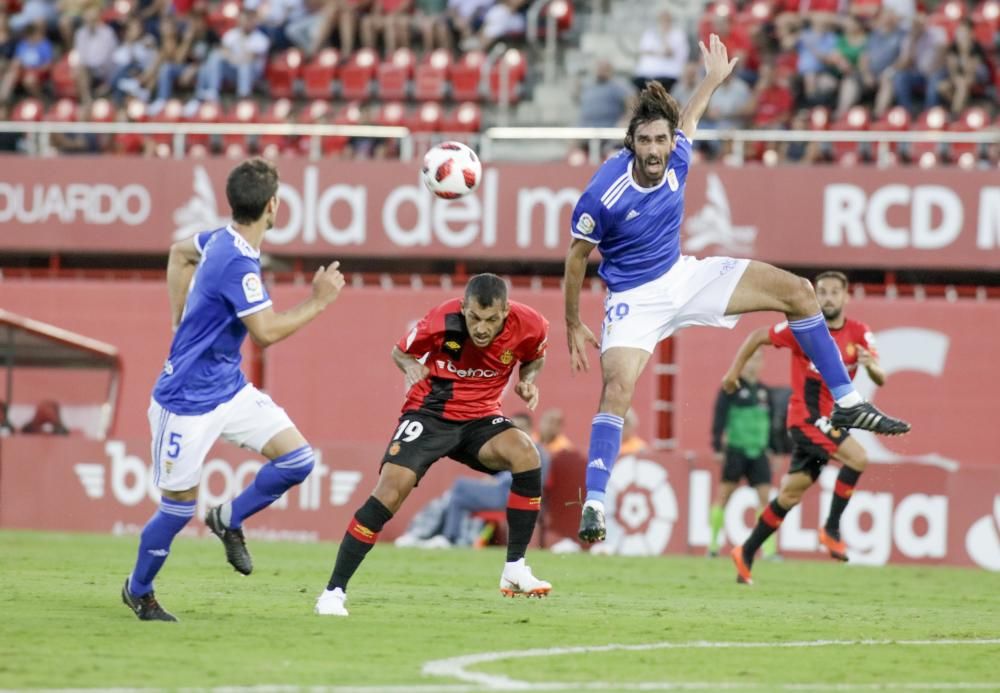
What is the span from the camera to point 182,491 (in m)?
8.45

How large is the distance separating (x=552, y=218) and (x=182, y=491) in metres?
12.6

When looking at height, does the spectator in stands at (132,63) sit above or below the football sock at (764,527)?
above

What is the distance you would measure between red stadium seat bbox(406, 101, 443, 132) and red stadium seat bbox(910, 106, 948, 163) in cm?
589

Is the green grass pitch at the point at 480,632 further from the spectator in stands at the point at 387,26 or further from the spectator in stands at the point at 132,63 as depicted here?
the spectator in stands at the point at 387,26

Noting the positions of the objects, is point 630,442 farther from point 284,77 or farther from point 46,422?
point 284,77

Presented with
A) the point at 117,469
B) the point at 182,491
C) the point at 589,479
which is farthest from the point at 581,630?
the point at 117,469

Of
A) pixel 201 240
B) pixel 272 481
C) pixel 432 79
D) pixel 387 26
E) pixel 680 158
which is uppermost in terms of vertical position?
pixel 387 26

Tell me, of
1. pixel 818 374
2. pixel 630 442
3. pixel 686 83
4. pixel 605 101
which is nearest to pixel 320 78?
pixel 605 101

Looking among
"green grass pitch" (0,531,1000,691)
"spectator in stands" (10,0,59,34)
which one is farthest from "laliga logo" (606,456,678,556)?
"spectator in stands" (10,0,59,34)

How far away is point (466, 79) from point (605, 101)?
211cm

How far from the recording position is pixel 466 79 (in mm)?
22359

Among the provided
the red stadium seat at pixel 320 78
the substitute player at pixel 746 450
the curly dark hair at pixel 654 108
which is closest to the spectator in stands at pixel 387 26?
the red stadium seat at pixel 320 78

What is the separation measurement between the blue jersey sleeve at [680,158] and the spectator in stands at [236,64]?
13568 millimetres

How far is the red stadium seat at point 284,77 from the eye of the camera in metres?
23.2
